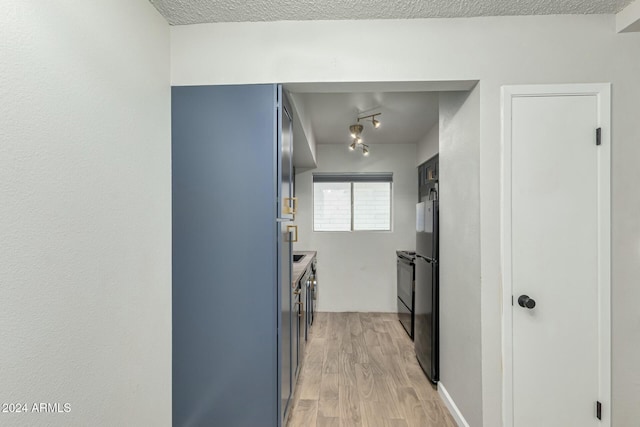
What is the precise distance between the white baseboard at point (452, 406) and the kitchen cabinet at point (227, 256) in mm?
1172

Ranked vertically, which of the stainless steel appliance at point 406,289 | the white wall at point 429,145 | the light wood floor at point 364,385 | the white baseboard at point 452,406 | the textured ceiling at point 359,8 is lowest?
the light wood floor at point 364,385

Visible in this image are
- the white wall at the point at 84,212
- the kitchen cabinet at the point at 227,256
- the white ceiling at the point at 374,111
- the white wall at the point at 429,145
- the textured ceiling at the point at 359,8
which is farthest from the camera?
the white wall at the point at 429,145

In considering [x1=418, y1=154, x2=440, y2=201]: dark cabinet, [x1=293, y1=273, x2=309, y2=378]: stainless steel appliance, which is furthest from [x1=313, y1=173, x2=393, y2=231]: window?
[x1=293, y1=273, x2=309, y2=378]: stainless steel appliance

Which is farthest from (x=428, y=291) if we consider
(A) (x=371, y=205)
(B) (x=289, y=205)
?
(A) (x=371, y=205)

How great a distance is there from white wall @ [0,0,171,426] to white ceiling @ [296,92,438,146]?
139 centimetres

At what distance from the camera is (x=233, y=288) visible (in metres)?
1.71

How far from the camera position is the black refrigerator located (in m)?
2.43

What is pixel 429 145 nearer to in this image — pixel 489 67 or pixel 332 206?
pixel 332 206

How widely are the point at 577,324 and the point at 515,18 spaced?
5.74 ft

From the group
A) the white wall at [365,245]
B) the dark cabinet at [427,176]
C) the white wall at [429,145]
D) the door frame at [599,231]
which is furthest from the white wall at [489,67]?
the white wall at [365,245]

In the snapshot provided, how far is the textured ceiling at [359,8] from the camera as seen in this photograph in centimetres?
156

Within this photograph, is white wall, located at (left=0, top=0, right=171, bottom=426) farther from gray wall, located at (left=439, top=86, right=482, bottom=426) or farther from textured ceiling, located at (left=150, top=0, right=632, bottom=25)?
gray wall, located at (left=439, top=86, right=482, bottom=426)

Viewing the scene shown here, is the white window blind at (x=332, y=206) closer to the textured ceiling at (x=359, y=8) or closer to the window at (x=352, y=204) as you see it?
the window at (x=352, y=204)

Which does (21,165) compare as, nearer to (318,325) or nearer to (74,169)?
(74,169)
